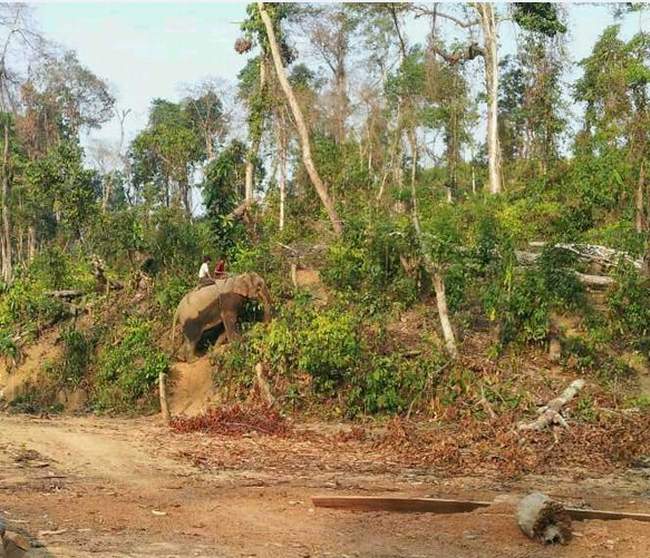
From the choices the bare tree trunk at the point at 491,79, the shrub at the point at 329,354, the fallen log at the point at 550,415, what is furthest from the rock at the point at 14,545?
the bare tree trunk at the point at 491,79

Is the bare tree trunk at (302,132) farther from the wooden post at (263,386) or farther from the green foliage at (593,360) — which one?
the green foliage at (593,360)

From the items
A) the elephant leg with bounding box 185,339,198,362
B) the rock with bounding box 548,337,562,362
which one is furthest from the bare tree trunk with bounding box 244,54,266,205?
the rock with bounding box 548,337,562,362

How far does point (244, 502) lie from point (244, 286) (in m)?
8.25

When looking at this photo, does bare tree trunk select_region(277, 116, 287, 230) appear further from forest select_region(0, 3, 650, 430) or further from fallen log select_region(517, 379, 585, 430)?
fallen log select_region(517, 379, 585, 430)

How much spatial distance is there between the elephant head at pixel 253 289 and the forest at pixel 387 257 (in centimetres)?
28

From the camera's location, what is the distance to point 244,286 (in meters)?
15.6

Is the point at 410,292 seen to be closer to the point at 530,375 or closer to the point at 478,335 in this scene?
the point at 478,335

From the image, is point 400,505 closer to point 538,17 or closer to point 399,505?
point 399,505

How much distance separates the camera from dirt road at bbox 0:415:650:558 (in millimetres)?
6340

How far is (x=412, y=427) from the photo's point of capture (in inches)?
460

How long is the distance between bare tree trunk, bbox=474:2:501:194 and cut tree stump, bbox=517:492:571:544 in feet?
60.5

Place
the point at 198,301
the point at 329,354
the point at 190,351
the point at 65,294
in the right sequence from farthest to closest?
the point at 65,294 < the point at 190,351 < the point at 198,301 < the point at 329,354

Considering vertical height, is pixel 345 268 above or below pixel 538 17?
below

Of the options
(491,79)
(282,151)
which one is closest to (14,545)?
(282,151)
